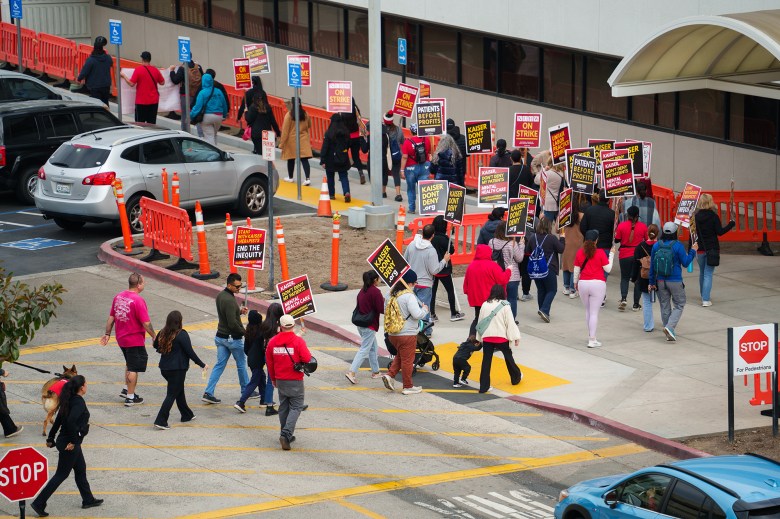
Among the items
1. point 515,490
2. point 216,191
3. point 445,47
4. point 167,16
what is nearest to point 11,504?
point 515,490

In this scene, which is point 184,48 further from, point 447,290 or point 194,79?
point 447,290

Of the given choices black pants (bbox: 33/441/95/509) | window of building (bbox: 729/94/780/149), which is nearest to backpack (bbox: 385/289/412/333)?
black pants (bbox: 33/441/95/509)

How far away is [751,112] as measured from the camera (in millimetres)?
25203

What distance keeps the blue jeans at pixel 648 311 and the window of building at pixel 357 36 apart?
16.8m

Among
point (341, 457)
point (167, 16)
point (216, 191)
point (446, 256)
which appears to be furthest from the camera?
point (167, 16)

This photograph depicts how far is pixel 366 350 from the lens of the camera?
16.4 m

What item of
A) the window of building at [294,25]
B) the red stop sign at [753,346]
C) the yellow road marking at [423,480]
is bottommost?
the yellow road marking at [423,480]

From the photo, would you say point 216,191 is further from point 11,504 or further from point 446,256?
point 11,504

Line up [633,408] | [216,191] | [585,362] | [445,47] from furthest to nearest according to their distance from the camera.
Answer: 1. [445,47]
2. [216,191]
3. [585,362]
4. [633,408]

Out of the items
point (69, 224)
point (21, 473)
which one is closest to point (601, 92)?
point (69, 224)

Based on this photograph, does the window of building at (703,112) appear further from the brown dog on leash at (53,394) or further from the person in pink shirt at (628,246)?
the brown dog on leash at (53,394)

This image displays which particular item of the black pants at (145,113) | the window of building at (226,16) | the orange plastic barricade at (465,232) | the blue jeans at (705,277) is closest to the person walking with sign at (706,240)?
the blue jeans at (705,277)

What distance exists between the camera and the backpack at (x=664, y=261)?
17.8 metres

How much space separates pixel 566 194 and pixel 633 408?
5.84m
